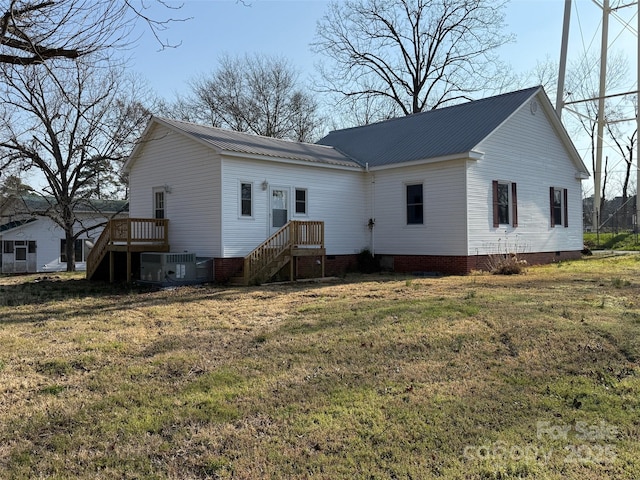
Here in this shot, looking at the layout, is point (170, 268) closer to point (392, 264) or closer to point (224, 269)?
point (224, 269)

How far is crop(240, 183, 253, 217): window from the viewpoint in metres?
15.3

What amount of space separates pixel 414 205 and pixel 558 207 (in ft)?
22.4

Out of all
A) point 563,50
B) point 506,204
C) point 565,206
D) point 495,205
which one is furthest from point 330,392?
point 563,50

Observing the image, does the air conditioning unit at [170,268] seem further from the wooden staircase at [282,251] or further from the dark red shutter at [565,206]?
the dark red shutter at [565,206]

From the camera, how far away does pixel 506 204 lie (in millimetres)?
17750

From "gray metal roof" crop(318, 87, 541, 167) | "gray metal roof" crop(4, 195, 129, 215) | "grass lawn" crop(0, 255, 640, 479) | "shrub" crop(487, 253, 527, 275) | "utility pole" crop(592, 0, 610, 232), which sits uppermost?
"utility pole" crop(592, 0, 610, 232)

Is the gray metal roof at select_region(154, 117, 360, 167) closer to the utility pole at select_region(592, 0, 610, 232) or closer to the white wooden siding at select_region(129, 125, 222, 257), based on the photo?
the white wooden siding at select_region(129, 125, 222, 257)

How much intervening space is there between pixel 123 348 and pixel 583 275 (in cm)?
1241

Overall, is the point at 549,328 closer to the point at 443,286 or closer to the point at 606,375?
the point at 606,375

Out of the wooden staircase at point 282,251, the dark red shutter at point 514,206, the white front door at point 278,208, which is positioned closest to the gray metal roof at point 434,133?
the dark red shutter at point 514,206

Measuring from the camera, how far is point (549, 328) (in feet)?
23.6

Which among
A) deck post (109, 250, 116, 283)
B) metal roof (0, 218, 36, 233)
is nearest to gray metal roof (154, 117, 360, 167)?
deck post (109, 250, 116, 283)

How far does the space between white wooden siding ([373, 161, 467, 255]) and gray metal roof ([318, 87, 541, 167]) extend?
56cm

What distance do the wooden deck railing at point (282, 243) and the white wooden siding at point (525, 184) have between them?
4.72m
